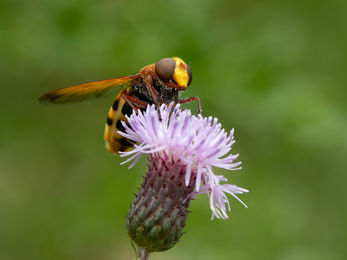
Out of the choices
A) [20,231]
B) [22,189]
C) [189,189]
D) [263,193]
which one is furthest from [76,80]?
[189,189]

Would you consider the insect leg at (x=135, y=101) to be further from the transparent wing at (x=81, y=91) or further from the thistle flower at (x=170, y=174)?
the thistle flower at (x=170, y=174)

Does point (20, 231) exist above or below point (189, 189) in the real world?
below

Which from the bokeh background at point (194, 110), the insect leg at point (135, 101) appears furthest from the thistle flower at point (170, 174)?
the bokeh background at point (194, 110)

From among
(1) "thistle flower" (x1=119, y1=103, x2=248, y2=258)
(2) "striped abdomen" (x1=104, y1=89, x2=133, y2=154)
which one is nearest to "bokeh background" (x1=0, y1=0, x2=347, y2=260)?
(2) "striped abdomen" (x1=104, y1=89, x2=133, y2=154)

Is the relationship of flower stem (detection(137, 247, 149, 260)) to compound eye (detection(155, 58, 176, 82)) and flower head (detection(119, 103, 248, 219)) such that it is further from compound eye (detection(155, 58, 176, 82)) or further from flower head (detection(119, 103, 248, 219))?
compound eye (detection(155, 58, 176, 82))

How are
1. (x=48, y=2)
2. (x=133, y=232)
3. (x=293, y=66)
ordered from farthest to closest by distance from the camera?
1. (x=293, y=66)
2. (x=48, y=2)
3. (x=133, y=232)

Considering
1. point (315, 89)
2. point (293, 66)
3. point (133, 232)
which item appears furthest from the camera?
point (293, 66)

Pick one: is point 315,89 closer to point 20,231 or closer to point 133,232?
point 133,232

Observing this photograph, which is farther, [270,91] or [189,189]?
[270,91]
